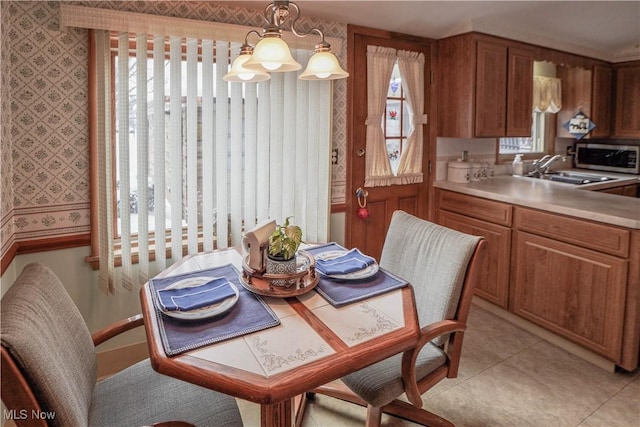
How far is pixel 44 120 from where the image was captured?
6.56 feet

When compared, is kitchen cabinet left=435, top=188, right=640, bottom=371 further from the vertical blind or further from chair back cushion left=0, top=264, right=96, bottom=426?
chair back cushion left=0, top=264, right=96, bottom=426

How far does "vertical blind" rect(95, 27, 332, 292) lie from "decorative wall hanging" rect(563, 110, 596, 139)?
2.72 m

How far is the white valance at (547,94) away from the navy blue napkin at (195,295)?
361 centimetres

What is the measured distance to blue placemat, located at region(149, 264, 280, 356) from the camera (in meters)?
1.16

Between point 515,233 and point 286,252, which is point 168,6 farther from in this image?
point 515,233

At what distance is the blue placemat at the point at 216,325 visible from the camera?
3.82 ft

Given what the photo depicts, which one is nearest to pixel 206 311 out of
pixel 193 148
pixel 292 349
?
pixel 292 349

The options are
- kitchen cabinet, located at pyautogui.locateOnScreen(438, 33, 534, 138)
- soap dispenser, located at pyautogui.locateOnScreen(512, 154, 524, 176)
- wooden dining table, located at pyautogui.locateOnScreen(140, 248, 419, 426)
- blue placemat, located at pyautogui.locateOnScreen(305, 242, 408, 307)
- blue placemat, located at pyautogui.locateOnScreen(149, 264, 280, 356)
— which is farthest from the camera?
soap dispenser, located at pyautogui.locateOnScreen(512, 154, 524, 176)

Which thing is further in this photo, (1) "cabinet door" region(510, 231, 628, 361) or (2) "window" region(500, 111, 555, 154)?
(2) "window" region(500, 111, 555, 154)

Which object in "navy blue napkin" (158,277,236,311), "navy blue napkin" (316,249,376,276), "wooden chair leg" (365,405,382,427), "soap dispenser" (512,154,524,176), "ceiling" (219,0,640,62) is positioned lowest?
"wooden chair leg" (365,405,382,427)

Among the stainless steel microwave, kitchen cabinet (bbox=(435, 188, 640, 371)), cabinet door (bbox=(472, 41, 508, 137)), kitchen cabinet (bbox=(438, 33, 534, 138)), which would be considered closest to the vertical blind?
kitchen cabinet (bbox=(438, 33, 534, 138))

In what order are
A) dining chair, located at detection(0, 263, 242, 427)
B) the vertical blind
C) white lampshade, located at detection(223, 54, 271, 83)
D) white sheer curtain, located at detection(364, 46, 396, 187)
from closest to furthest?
dining chair, located at detection(0, 263, 242, 427) → white lampshade, located at detection(223, 54, 271, 83) → the vertical blind → white sheer curtain, located at detection(364, 46, 396, 187)

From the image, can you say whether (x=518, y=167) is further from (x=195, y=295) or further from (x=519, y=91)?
(x=195, y=295)

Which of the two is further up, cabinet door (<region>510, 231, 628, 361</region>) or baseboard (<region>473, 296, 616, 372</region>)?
cabinet door (<region>510, 231, 628, 361</region>)
